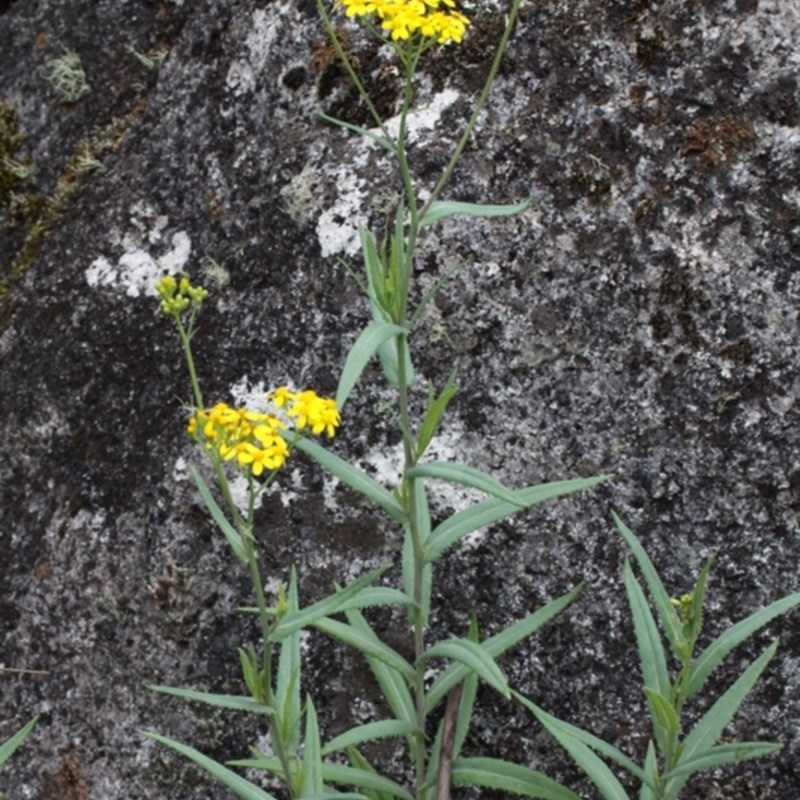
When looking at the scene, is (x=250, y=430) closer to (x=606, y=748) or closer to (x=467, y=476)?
(x=467, y=476)

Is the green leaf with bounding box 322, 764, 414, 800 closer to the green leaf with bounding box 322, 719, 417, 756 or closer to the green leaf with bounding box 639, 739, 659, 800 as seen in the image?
the green leaf with bounding box 322, 719, 417, 756

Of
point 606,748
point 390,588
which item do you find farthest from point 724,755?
point 390,588

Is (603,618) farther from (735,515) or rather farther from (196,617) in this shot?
(196,617)

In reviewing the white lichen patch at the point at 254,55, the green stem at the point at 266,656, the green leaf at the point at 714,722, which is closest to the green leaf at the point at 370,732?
the green stem at the point at 266,656

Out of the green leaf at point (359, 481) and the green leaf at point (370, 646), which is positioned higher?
the green leaf at point (359, 481)

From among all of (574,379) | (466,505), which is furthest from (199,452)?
(574,379)

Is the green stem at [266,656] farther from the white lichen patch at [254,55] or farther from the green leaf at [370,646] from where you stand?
the white lichen patch at [254,55]

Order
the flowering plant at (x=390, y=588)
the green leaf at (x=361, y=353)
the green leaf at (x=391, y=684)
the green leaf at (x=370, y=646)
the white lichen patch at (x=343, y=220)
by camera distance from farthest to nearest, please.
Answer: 1. the white lichen patch at (x=343, y=220)
2. the green leaf at (x=391, y=684)
3. the green leaf at (x=370, y=646)
4. the flowering plant at (x=390, y=588)
5. the green leaf at (x=361, y=353)
